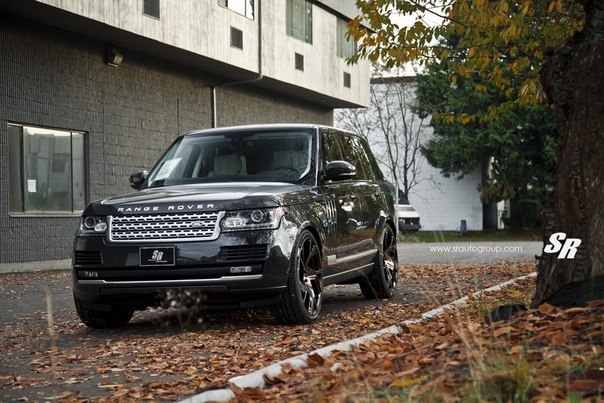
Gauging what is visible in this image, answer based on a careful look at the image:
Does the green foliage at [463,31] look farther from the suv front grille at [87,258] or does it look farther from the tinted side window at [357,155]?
the suv front grille at [87,258]

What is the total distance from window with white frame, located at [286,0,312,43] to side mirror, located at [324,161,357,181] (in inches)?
798

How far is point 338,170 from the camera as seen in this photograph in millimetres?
10305

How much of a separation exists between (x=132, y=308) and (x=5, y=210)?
1027 centimetres

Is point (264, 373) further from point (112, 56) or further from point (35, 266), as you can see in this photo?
point (112, 56)

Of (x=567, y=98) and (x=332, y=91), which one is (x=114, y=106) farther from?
(x=567, y=98)

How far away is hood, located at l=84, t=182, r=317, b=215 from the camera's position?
357 inches

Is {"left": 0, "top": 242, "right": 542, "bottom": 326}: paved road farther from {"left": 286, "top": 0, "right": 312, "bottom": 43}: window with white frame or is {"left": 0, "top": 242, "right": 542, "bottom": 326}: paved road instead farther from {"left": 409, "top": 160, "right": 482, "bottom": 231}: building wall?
{"left": 409, "top": 160, "right": 482, "bottom": 231}: building wall

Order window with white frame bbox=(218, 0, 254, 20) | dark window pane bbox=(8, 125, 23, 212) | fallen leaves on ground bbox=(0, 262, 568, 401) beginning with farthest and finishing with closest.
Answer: window with white frame bbox=(218, 0, 254, 20) → dark window pane bbox=(8, 125, 23, 212) → fallen leaves on ground bbox=(0, 262, 568, 401)

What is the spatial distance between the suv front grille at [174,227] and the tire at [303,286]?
31.7 inches

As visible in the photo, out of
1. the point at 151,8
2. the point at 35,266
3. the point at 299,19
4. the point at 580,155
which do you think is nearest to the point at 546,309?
the point at 580,155

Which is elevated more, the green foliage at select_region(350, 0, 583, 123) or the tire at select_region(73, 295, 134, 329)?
the green foliage at select_region(350, 0, 583, 123)

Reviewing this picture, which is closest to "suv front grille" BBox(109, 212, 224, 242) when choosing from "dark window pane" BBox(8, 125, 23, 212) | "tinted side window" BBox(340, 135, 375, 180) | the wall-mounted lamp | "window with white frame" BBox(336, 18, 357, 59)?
"tinted side window" BBox(340, 135, 375, 180)

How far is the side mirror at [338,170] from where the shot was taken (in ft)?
33.8

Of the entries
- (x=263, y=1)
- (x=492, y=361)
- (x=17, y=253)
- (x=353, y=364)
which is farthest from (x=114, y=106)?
(x=492, y=361)
